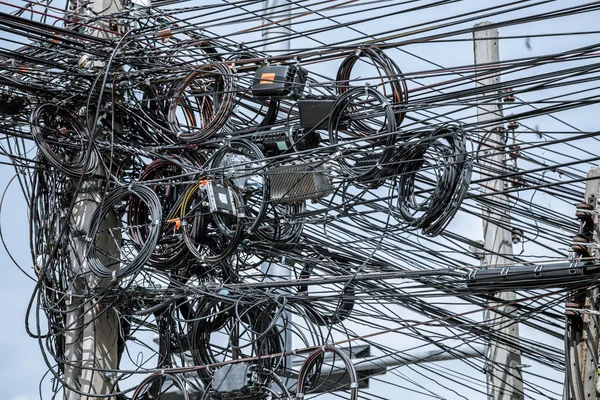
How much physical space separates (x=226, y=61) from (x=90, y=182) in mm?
1722

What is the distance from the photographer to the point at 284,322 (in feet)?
30.6

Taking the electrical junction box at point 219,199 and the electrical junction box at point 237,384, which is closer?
the electrical junction box at point 237,384

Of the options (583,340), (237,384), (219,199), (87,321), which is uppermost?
(219,199)

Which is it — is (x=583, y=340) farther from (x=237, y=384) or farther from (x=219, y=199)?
(x=219, y=199)

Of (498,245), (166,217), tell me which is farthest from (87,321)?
(498,245)

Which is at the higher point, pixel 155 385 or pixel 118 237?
pixel 118 237

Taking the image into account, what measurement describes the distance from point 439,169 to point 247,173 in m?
1.83

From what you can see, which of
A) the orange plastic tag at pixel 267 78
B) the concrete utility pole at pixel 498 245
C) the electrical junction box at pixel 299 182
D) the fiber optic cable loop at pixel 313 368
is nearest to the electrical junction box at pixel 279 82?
the orange plastic tag at pixel 267 78

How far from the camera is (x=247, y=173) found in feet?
31.1

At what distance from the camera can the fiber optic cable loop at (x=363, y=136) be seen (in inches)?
341

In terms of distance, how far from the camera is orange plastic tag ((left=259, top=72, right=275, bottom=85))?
9.27 m

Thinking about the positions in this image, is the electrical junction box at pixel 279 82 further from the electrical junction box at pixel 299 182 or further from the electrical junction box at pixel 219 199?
the electrical junction box at pixel 219 199

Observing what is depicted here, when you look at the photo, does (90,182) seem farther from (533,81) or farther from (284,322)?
(533,81)

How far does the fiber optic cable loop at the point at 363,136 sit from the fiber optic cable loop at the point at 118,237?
5.63 ft
